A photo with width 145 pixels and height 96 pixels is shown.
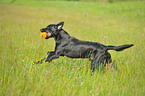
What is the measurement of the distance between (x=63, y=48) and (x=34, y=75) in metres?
1.11

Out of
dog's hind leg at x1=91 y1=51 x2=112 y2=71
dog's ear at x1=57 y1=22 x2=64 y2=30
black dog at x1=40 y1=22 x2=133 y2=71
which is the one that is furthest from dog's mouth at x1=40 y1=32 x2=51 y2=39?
dog's hind leg at x1=91 y1=51 x2=112 y2=71

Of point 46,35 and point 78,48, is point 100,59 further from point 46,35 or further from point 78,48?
point 46,35

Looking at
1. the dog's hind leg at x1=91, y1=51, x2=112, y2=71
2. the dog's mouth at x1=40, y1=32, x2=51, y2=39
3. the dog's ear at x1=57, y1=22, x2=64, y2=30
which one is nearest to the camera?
the dog's hind leg at x1=91, y1=51, x2=112, y2=71

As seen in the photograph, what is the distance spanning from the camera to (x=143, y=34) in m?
7.19

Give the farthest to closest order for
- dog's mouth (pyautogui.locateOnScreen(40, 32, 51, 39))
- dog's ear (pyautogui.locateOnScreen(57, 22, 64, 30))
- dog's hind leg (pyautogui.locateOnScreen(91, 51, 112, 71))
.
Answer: dog's mouth (pyautogui.locateOnScreen(40, 32, 51, 39)) < dog's ear (pyautogui.locateOnScreen(57, 22, 64, 30)) < dog's hind leg (pyautogui.locateOnScreen(91, 51, 112, 71))

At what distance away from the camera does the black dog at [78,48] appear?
3.46 metres

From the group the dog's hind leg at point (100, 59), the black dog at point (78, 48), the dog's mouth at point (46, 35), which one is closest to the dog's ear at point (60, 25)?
the black dog at point (78, 48)

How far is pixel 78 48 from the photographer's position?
12.2 feet

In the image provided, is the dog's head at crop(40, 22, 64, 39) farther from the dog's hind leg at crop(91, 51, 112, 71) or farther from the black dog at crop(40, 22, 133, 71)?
the dog's hind leg at crop(91, 51, 112, 71)

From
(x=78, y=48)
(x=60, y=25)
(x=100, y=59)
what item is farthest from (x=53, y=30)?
(x=100, y=59)

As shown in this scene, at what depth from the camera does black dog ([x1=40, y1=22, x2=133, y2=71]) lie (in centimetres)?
346

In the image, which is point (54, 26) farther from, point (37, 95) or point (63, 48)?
point (37, 95)

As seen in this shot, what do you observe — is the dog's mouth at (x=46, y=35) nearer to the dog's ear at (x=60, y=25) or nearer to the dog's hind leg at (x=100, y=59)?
the dog's ear at (x=60, y=25)

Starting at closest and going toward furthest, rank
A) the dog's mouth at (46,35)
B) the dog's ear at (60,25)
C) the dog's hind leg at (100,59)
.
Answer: the dog's hind leg at (100,59) → the dog's ear at (60,25) → the dog's mouth at (46,35)
